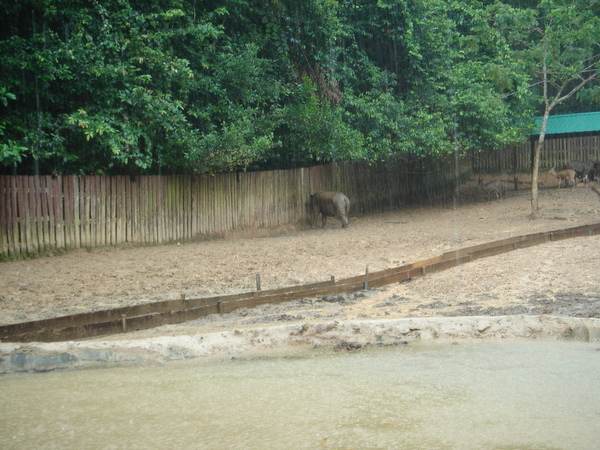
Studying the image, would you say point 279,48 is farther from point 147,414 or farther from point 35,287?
point 147,414

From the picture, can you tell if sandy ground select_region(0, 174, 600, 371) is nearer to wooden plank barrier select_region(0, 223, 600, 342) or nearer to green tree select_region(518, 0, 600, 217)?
wooden plank barrier select_region(0, 223, 600, 342)

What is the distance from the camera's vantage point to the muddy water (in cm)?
406

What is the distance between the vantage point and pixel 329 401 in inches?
187

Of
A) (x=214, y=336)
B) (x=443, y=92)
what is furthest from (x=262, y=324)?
(x=443, y=92)

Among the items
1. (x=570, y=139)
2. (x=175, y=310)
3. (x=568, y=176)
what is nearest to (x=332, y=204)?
(x=175, y=310)

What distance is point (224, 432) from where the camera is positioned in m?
4.20

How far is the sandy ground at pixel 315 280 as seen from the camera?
635cm

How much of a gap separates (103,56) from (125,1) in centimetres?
154

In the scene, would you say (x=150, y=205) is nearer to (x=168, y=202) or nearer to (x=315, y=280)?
(x=168, y=202)

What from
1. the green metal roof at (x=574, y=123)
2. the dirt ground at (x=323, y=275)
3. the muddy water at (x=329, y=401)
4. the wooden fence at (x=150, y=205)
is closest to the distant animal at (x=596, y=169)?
the green metal roof at (x=574, y=123)

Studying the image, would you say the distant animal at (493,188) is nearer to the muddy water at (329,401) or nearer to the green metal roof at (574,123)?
the green metal roof at (574,123)

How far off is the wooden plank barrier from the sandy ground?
15 centimetres

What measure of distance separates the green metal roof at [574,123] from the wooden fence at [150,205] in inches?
464

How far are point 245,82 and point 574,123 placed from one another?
17.9 m
